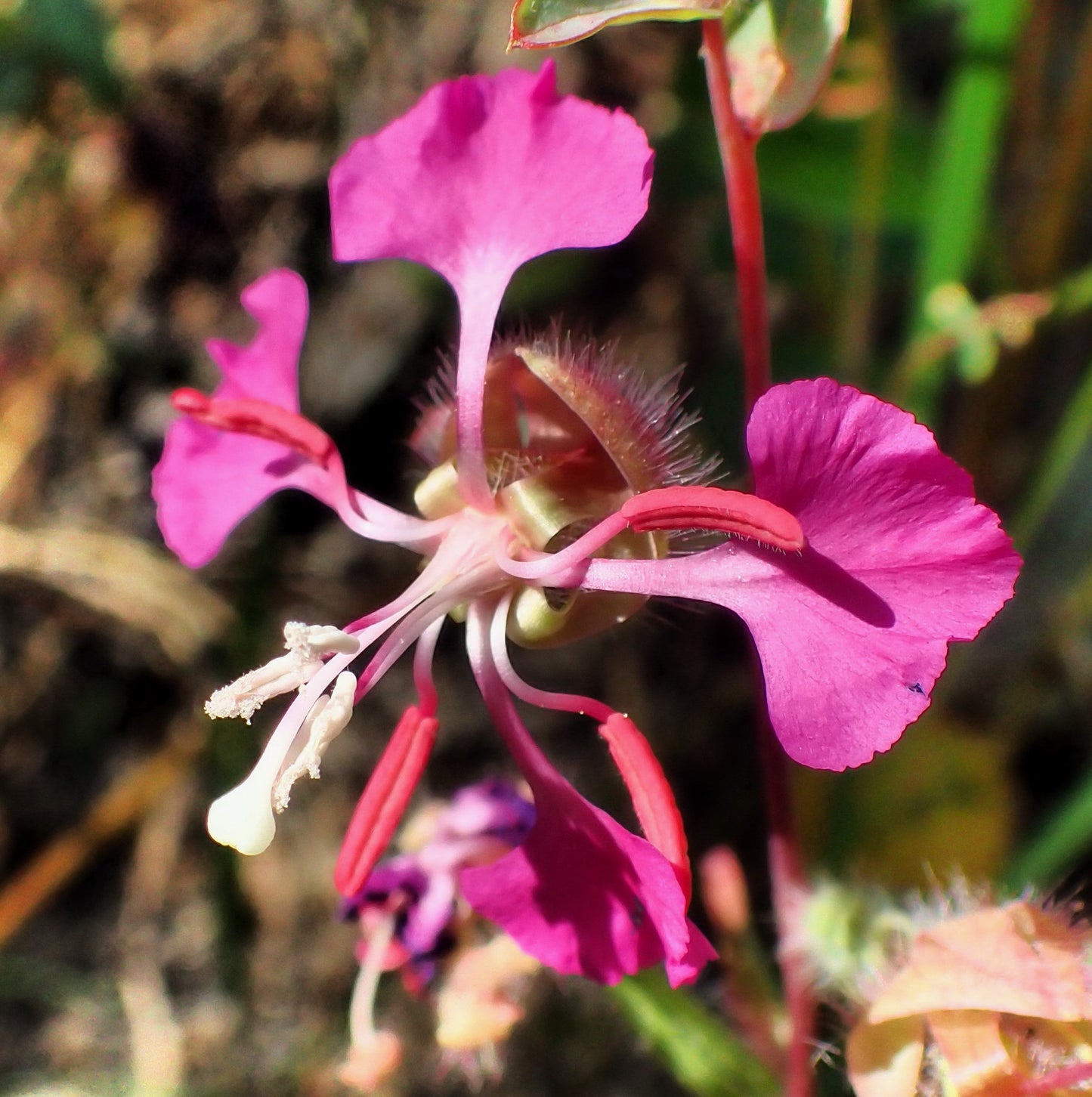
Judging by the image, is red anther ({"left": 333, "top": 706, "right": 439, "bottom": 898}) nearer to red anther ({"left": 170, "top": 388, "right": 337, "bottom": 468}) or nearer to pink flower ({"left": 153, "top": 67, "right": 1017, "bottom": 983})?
pink flower ({"left": 153, "top": 67, "right": 1017, "bottom": 983})

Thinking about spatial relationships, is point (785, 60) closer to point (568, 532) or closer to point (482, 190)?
point (482, 190)

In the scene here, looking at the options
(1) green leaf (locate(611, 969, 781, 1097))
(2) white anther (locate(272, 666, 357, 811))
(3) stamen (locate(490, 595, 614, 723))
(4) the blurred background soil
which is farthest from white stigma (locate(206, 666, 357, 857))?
(4) the blurred background soil

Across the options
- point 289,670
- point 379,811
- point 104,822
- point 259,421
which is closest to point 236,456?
point 259,421

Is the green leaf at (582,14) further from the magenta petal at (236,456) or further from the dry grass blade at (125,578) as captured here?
the dry grass blade at (125,578)

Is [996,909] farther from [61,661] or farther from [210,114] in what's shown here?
[210,114]

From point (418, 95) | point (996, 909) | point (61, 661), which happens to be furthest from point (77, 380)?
point (996, 909)

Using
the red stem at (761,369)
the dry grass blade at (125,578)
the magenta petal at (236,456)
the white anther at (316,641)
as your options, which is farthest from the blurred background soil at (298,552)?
the white anther at (316,641)
